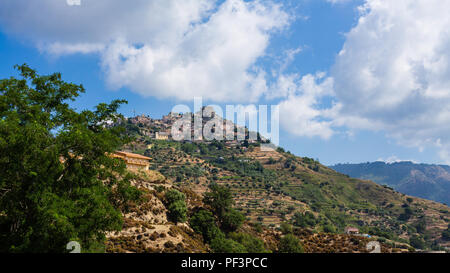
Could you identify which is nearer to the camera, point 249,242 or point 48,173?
point 48,173

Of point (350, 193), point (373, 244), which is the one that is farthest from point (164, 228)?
point (350, 193)

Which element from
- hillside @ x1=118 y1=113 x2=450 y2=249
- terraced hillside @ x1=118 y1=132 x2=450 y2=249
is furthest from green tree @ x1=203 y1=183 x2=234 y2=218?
terraced hillside @ x1=118 y1=132 x2=450 y2=249

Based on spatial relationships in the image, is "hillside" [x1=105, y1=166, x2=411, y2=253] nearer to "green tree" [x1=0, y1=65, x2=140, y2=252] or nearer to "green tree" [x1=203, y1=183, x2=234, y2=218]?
"green tree" [x1=203, y1=183, x2=234, y2=218]

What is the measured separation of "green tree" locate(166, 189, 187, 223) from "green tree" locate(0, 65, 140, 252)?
102 feet

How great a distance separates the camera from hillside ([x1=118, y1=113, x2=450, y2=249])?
11323 cm

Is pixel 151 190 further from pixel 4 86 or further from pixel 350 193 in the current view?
pixel 350 193

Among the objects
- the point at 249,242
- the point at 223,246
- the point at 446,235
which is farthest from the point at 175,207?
the point at 446,235

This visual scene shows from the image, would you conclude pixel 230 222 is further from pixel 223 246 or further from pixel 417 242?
pixel 417 242

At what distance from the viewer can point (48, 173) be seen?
571 inches

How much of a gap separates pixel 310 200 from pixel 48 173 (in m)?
143

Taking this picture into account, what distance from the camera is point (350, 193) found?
583 feet
